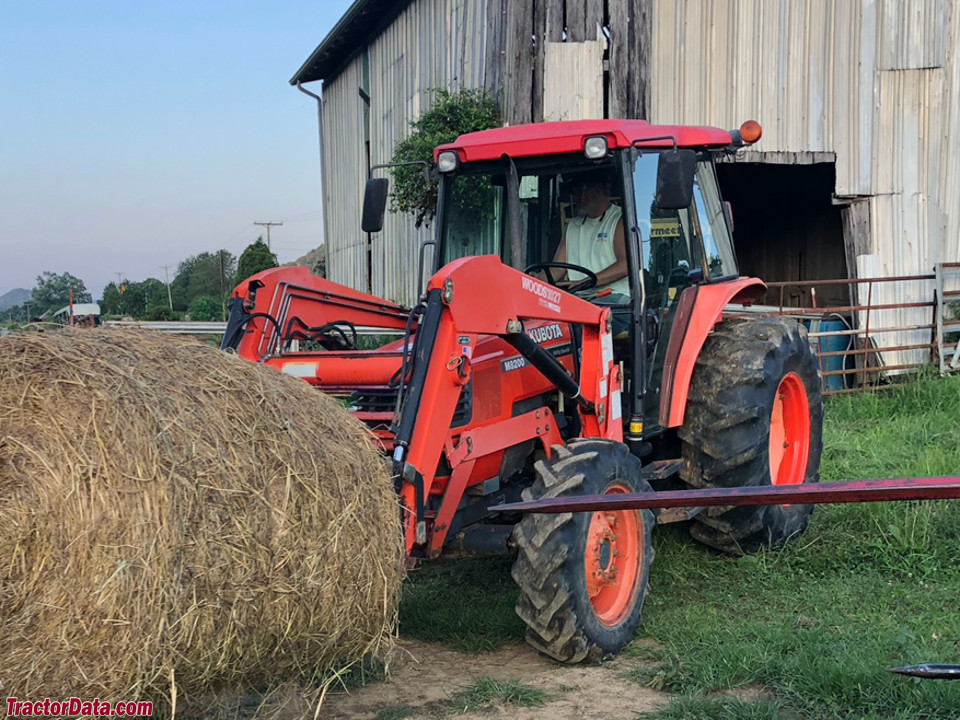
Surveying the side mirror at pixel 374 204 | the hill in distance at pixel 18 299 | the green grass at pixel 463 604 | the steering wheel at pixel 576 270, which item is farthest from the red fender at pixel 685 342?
the hill in distance at pixel 18 299

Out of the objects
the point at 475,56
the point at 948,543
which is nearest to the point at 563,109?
the point at 475,56

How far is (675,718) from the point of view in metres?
3.89

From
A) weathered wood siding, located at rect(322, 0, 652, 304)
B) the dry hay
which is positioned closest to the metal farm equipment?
the dry hay

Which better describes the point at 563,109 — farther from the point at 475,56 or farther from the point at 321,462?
the point at 321,462

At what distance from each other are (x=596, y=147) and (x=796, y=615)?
2.58 metres

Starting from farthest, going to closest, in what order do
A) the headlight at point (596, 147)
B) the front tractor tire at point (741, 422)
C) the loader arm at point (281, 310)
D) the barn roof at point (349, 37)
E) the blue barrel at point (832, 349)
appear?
the barn roof at point (349, 37), the blue barrel at point (832, 349), the front tractor tire at point (741, 422), the loader arm at point (281, 310), the headlight at point (596, 147)

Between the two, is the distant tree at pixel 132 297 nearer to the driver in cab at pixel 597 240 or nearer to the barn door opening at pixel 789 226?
the barn door opening at pixel 789 226

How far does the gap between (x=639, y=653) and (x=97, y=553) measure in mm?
2691

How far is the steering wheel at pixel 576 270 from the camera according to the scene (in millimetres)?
5426

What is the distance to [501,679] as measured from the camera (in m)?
4.38

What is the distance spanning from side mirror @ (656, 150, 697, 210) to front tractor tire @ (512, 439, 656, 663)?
1.17m

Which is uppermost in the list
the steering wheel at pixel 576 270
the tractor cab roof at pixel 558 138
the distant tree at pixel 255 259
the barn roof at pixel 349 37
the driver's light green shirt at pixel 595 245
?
the barn roof at pixel 349 37

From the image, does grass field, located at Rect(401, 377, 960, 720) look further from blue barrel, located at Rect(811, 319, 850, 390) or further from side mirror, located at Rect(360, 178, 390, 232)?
blue barrel, located at Rect(811, 319, 850, 390)

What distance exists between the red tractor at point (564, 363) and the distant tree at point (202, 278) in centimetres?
3775
